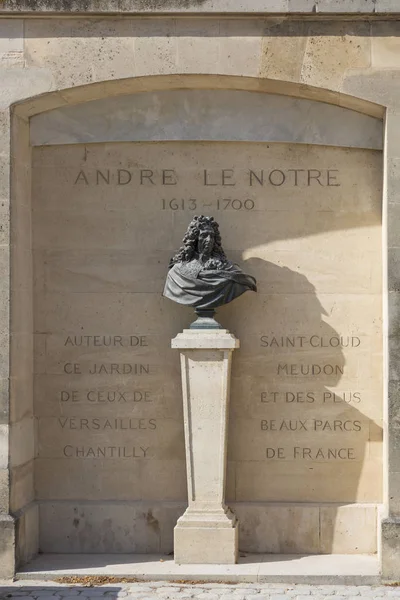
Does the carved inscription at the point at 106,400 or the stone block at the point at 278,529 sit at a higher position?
the carved inscription at the point at 106,400

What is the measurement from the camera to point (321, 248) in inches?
444

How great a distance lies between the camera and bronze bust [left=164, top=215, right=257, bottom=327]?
10.7 meters

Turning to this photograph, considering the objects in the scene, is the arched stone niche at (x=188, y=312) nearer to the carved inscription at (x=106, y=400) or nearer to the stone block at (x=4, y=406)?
the carved inscription at (x=106, y=400)

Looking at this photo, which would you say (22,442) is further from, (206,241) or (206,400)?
(206,241)

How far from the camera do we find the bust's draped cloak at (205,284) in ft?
35.1

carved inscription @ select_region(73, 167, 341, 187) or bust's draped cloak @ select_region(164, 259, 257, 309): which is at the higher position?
carved inscription @ select_region(73, 167, 341, 187)

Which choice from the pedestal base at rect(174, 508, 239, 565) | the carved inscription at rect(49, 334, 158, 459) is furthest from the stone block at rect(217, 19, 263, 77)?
the pedestal base at rect(174, 508, 239, 565)

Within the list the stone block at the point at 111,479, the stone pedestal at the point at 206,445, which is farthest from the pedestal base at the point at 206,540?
the stone block at the point at 111,479

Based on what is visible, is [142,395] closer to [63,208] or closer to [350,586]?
[63,208]

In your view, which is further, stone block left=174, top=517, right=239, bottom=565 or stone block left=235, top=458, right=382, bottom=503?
stone block left=235, top=458, right=382, bottom=503

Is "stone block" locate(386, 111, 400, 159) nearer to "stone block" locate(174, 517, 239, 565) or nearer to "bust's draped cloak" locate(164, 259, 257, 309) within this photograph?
"bust's draped cloak" locate(164, 259, 257, 309)

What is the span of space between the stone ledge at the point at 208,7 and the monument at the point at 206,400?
2116 mm

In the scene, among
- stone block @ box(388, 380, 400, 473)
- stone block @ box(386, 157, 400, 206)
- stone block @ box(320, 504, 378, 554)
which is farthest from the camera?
stone block @ box(320, 504, 378, 554)

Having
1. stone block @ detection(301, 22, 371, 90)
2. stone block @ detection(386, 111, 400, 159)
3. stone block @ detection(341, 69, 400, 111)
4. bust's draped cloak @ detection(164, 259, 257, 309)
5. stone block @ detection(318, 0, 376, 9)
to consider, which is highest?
stone block @ detection(318, 0, 376, 9)
